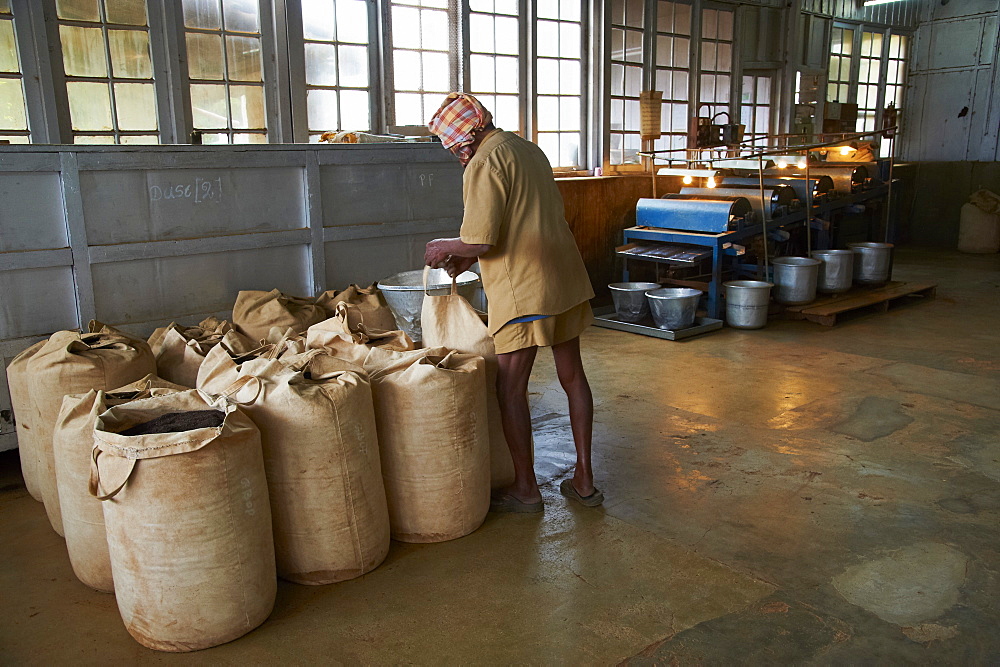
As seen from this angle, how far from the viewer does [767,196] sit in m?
6.72

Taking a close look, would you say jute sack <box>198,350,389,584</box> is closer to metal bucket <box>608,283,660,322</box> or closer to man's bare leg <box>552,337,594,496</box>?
man's bare leg <box>552,337,594,496</box>

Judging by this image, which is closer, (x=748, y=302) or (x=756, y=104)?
(x=748, y=302)

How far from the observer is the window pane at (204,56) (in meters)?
5.47

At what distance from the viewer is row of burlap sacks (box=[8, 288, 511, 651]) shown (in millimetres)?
2078

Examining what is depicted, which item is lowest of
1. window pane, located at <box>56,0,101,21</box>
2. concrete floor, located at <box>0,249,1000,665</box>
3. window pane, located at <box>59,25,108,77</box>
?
concrete floor, located at <box>0,249,1000,665</box>

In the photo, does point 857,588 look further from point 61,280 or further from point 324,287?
point 61,280

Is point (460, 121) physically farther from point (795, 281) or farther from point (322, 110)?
point (795, 281)

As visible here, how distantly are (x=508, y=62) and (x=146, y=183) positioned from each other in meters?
4.65

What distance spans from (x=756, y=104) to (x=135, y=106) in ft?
25.7

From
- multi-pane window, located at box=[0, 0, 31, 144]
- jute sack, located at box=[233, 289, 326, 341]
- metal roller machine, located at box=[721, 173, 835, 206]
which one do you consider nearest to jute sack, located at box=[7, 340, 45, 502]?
jute sack, located at box=[233, 289, 326, 341]

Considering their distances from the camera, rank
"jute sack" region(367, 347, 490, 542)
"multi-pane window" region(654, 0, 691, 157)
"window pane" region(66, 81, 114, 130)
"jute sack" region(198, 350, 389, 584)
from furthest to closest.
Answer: "multi-pane window" region(654, 0, 691, 157) < "window pane" region(66, 81, 114, 130) < "jute sack" region(367, 347, 490, 542) < "jute sack" region(198, 350, 389, 584)

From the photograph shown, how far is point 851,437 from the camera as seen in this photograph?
3.88 m

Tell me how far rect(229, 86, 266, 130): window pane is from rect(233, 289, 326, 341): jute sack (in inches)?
103

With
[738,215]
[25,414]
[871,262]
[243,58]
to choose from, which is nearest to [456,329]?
[25,414]
